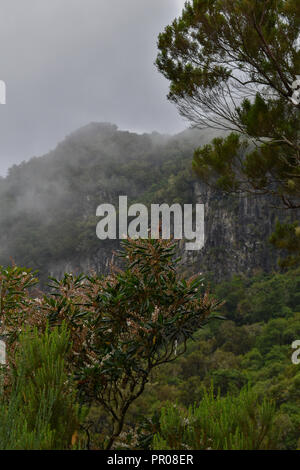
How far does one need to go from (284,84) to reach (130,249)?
3872mm

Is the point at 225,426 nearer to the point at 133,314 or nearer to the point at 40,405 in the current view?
the point at 40,405

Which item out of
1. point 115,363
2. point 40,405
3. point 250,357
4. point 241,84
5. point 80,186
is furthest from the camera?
point 80,186

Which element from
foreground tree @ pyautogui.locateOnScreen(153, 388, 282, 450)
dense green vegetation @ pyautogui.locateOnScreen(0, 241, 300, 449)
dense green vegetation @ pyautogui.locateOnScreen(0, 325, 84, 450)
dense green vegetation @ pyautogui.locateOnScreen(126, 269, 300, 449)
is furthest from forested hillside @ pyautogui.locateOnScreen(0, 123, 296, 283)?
foreground tree @ pyautogui.locateOnScreen(153, 388, 282, 450)

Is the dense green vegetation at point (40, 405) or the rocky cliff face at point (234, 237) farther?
the rocky cliff face at point (234, 237)

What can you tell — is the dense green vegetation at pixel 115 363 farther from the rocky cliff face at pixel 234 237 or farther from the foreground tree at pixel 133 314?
the rocky cliff face at pixel 234 237

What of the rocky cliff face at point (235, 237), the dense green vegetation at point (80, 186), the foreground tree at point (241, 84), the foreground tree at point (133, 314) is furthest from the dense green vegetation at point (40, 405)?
the dense green vegetation at point (80, 186)

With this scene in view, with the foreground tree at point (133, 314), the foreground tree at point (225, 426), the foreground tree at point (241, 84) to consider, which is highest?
the foreground tree at point (241, 84)

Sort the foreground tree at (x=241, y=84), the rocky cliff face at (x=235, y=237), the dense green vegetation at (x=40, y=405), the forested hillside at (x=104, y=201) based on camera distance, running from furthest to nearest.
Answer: the forested hillside at (x=104, y=201), the rocky cliff face at (x=235, y=237), the foreground tree at (x=241, y=84), the dense green vegetation at (x=40, y=405)

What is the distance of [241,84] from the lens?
5441 mm

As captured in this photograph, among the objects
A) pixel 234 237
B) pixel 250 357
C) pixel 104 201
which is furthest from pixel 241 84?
pixel 104 201

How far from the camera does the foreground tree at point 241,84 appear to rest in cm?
490

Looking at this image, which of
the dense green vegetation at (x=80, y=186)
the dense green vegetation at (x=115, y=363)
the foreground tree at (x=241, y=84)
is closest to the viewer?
the dense green vegetation at (x=115, y=363)

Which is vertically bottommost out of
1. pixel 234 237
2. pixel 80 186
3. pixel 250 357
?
pixel 250 357
